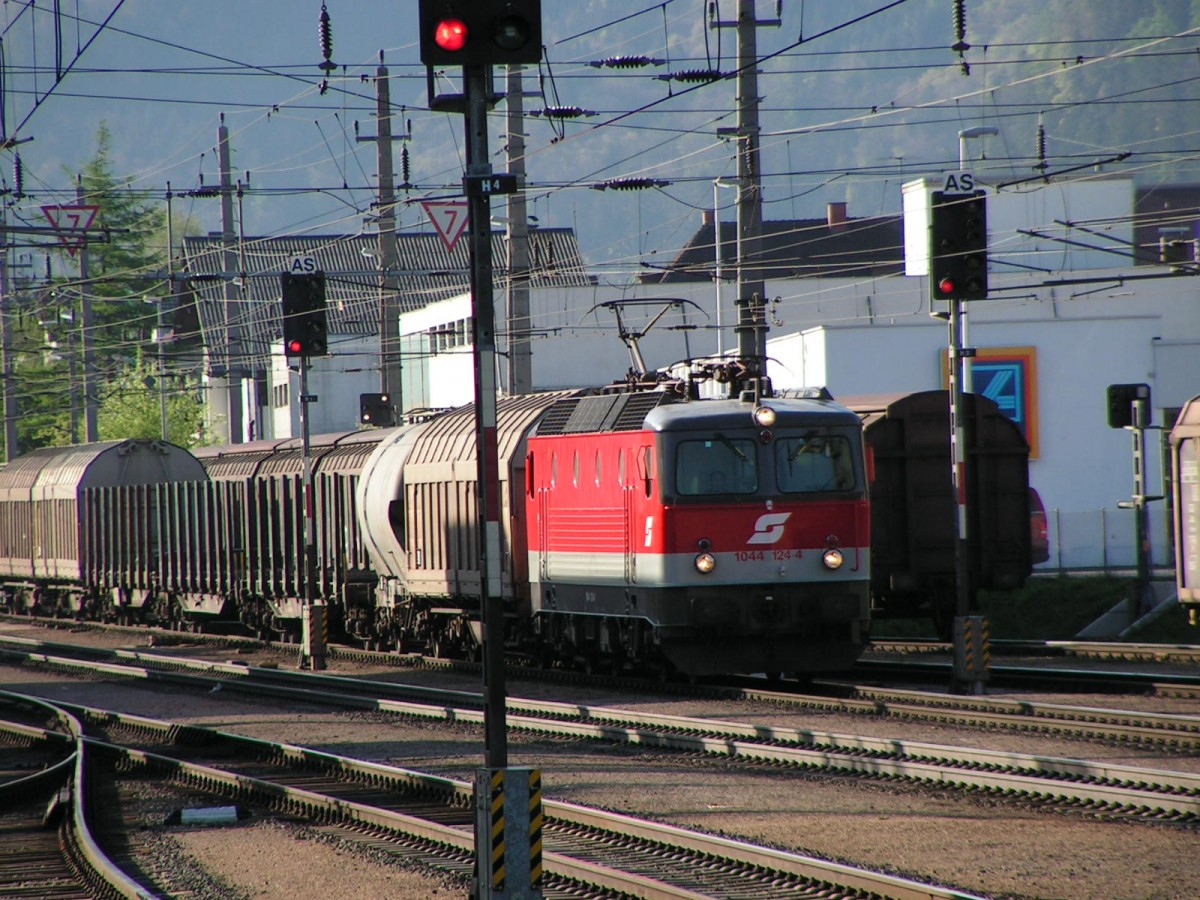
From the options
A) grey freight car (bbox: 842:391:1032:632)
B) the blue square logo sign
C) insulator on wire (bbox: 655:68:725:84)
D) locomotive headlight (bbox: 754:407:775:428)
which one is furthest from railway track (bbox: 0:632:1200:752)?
the blue square logo sign

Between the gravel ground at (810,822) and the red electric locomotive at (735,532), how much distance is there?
100cm

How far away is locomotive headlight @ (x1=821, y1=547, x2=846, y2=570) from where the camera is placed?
1830 centimetres

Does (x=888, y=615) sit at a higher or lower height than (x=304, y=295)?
lower

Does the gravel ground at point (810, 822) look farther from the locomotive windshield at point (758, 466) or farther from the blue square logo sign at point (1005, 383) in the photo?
the blue square logo sign at point (1005, 383)

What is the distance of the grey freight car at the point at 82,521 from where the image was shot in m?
37.2

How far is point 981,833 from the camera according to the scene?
35.6ft

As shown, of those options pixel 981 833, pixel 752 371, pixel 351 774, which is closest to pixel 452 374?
pixel 752 371

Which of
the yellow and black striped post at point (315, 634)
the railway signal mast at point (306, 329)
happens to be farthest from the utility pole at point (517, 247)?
the yellow and black striped post at point (315, 634)

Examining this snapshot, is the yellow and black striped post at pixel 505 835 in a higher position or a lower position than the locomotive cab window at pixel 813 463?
lower

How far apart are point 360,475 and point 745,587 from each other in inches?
450

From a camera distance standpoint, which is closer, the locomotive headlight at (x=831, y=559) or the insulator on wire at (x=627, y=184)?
the locomotive headlight at (x=831, y=559)

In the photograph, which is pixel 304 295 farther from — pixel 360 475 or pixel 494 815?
pixel 494 815

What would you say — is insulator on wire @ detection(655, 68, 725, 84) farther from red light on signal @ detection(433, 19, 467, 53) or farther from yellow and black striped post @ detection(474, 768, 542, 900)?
yellow and black striped post @ detection(474, 768, 542, 900)

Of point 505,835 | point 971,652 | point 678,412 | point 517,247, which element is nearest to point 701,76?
point 678,412
